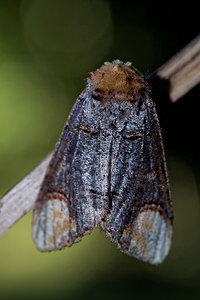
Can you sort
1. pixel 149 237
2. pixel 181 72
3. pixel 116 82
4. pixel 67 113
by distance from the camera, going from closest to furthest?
1. pixel 181 72
2. pixel 149 237
3. pixel 116 82
4. pixel 67 113

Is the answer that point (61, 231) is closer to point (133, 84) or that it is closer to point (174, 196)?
point (133, 84)

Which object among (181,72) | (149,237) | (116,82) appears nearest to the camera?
(181,72)

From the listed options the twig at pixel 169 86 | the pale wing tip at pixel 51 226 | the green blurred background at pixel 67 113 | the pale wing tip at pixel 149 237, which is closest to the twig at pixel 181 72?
the twig at pixel 169 86

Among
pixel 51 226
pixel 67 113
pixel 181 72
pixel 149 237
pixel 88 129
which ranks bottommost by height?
pixel 149 237

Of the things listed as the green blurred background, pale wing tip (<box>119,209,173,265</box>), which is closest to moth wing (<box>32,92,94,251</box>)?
pale wing tip (<box>119,209,173,265</box>)

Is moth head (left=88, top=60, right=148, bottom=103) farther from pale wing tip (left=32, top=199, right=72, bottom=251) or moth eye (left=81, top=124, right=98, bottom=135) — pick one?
pale wing tip (left=32, top=199, right=72, bottom=251)

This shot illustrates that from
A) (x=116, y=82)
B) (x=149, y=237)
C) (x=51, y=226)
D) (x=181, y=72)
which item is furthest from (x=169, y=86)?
(x=51, y=226)

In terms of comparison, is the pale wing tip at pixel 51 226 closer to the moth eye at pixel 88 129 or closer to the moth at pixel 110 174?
the moth at pixel 110 174

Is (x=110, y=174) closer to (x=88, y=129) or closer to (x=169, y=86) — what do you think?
(x=88, y=129)
